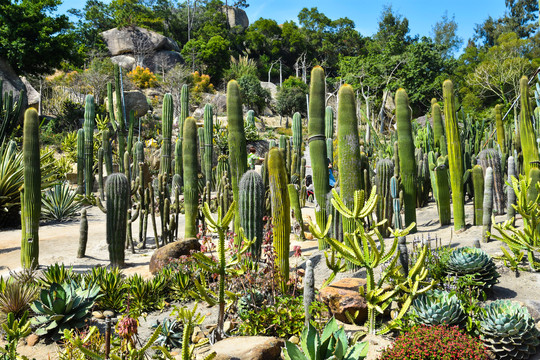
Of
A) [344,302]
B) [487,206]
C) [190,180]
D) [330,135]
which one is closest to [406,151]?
[487,206]

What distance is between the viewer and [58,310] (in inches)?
149

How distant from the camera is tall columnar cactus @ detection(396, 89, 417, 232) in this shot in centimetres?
575

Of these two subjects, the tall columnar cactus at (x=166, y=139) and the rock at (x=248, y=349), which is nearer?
the rock at (x=248, y=349)

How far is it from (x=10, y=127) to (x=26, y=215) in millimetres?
9404

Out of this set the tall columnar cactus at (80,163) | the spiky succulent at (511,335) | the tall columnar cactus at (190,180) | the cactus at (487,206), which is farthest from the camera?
the tall columnar cactus at (80,163)

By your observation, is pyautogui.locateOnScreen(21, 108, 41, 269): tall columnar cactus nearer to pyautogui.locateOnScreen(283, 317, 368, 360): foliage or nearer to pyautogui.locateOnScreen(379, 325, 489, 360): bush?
pyautogui.locateOnScreen(283, 317, 368, 360): foliage

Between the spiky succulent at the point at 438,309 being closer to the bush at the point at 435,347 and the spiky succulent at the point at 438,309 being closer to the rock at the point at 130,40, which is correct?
the bush at the point at 435,347

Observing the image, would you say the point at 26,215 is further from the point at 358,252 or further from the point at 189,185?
the point at 358,252

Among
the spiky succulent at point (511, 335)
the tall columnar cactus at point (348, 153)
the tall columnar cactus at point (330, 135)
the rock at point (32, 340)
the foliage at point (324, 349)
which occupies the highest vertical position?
the tall columnar cactus at point (330, 135)

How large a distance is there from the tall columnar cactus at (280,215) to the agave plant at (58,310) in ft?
6.11

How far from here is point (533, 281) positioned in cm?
423

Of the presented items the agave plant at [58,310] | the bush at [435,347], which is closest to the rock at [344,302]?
the bush at [435,347]

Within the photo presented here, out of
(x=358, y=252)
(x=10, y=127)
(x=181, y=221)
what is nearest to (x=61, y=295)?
(x=358, y=252)

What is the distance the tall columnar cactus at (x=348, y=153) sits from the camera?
179 inches
